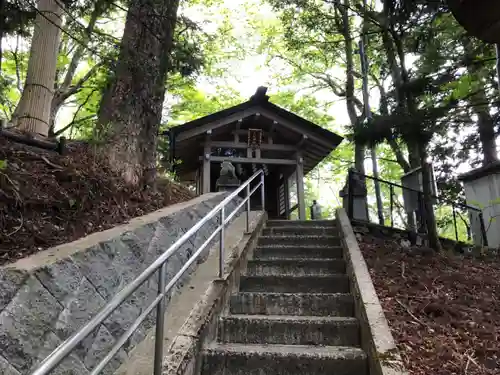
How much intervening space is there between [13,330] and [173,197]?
355cm

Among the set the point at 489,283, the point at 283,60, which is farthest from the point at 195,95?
the point at 489,283

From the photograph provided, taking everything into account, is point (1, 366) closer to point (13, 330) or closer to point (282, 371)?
point (13, 330)

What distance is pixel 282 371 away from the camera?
2748 millimetres

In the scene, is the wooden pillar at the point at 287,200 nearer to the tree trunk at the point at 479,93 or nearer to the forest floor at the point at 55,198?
the tree trunk at the point at 479,93

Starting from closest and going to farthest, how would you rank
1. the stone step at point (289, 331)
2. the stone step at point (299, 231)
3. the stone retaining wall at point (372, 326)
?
the stone retaining wall at point (372, 326)
the stone step at point (289, 331)
the stone step at point (299, 231)

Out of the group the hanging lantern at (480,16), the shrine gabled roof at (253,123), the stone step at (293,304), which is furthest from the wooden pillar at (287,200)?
the hanging lantern at (480,16)

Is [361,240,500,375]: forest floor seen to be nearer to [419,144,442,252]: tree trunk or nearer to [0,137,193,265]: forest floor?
[419,144,442,252]: tree trunk

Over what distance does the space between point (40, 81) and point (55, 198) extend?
286cm

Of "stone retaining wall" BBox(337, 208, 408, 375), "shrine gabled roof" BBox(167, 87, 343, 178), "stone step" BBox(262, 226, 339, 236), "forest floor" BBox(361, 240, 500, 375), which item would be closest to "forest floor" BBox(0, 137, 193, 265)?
"stone retaining wall" BBox(337, 208, 408, 375)

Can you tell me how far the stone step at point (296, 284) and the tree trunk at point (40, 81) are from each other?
335 cm

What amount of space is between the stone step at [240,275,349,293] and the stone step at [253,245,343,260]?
2.78 ft

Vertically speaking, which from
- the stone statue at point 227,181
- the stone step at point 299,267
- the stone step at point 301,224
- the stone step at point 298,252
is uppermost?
the stone statue at point 227,181

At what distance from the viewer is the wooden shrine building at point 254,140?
983 cm

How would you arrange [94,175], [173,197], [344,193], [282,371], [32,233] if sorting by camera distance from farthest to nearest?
[344,193]
[173,197]
[94,175]
[282,371]
[32,233]
